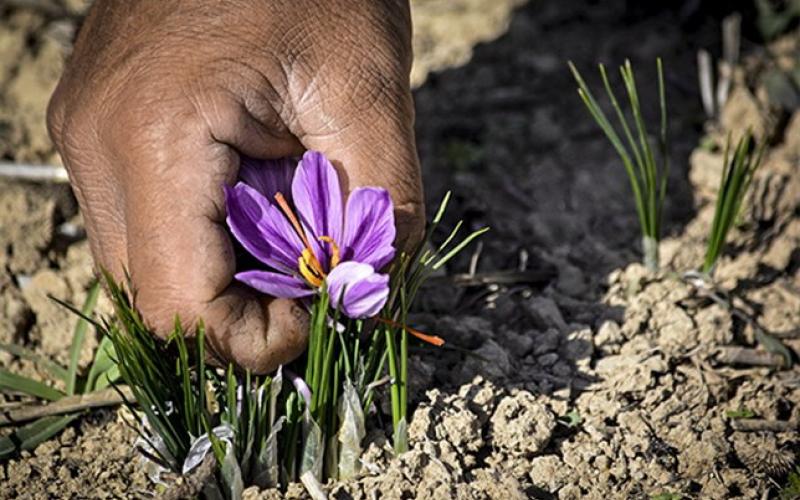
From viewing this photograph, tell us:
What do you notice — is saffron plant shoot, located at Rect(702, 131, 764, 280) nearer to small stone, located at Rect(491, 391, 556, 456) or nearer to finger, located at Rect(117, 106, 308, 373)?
small stone, located at Rect(491, 391, 556, 456)

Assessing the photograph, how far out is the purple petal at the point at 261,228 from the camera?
6.14 ft

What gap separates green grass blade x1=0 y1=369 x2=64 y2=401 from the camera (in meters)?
2.33

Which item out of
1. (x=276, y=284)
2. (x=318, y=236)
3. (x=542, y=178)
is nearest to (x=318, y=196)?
(x=318, y=236)

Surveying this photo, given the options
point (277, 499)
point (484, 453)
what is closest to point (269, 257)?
point (277, 499)

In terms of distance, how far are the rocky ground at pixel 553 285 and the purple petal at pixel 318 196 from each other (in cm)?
46

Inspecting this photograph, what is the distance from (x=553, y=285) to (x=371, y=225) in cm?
97

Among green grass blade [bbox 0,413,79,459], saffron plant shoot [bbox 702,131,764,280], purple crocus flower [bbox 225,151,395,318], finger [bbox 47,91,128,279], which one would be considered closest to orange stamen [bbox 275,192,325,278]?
purple crocus flower [bbox 225,151,395,318]

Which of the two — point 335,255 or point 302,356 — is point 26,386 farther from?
point 335,255

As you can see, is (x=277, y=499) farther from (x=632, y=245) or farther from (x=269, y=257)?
(x=632, y=245)

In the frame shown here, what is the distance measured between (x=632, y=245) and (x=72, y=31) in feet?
7.05

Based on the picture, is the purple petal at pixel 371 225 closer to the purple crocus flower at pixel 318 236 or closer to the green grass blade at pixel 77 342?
the purple crocus flower at pixel 318 236


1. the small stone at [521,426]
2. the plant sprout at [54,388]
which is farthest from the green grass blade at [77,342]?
the small stone at [521,426]

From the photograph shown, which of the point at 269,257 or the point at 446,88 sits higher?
the point at 269,257

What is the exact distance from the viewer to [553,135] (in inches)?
→ 132
